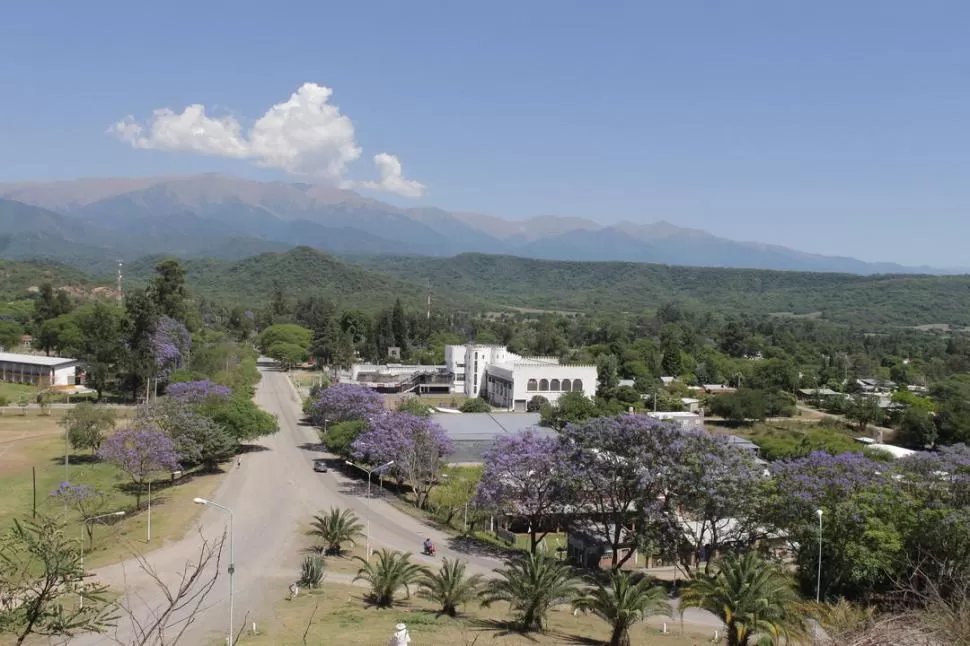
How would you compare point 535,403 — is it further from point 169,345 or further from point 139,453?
point 139,453

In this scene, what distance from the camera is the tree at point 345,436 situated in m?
40.1

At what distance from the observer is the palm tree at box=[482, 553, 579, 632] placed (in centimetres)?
1925

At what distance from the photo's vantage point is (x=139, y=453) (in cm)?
3225

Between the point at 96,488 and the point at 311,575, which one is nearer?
the point at 311,575

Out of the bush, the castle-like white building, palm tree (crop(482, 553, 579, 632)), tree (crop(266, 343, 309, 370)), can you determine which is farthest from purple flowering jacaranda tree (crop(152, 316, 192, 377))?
palm tree (crop(482, 553, 579, 632))

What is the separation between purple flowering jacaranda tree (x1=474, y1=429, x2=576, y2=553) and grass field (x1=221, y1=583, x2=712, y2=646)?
209 inches

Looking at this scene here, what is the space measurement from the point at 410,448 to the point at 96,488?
14.8m

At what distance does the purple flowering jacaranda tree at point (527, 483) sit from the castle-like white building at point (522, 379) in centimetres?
3408

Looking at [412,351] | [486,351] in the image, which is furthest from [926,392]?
[412,351]

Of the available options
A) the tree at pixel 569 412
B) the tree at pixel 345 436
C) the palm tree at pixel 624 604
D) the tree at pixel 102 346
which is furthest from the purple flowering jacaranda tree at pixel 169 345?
the palm tree at pixel 624 604

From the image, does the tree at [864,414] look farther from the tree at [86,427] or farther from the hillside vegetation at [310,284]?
the hillside vegetation at [310,284]

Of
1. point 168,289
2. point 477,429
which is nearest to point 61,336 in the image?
point 168,289

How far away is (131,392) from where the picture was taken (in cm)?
5950

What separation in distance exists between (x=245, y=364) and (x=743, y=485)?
57572 millimetres
